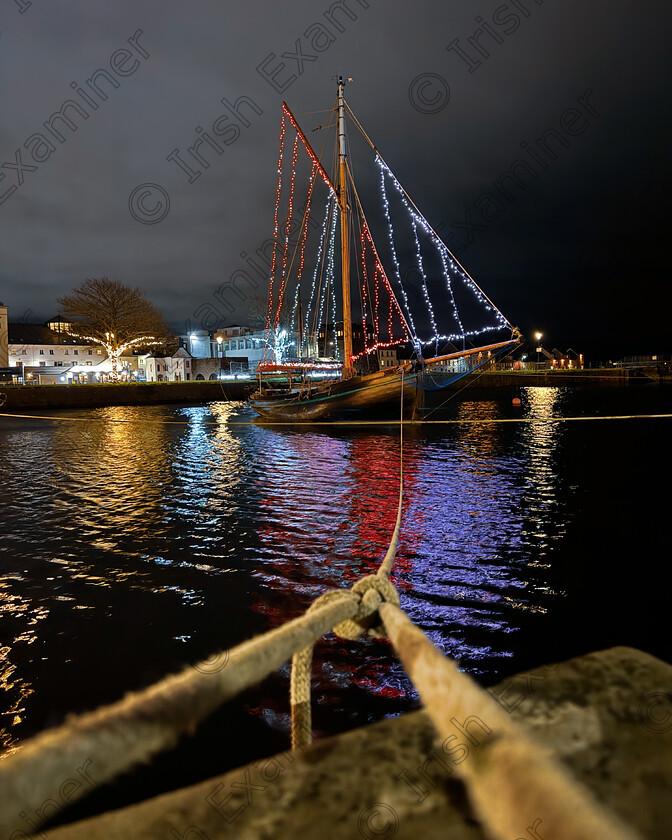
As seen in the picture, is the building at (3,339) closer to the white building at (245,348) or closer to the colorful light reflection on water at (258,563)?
the white building at (245,348)

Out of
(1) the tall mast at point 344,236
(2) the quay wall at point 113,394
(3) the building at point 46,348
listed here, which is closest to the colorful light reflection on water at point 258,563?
(1) the tall mast at point 344,236

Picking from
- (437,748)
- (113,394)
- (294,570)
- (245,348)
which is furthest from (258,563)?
(245,348)

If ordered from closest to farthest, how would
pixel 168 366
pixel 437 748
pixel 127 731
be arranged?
pixel 127 731 < pixel 437 748 < pixel 168 366

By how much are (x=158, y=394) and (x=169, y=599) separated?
5349 centimetres

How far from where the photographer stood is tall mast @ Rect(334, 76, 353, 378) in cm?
2770

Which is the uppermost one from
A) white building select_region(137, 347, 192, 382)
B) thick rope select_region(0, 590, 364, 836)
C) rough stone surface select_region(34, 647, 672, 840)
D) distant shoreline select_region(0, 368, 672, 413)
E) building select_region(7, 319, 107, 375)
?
building select_region(7, 319, 107, 375)

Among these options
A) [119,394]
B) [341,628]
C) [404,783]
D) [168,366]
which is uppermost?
[168,366]

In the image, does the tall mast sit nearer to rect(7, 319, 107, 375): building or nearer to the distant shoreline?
the distant shoreline

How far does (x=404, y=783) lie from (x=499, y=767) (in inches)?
18.1

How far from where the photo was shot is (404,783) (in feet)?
5.08

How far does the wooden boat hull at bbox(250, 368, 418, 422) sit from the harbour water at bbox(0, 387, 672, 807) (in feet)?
31.3

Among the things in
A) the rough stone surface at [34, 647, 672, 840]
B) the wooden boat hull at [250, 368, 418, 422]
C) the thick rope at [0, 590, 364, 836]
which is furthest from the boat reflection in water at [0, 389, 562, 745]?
the wooden boat hull at [250, 368, 418, 422]

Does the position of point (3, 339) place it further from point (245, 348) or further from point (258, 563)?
point (258, 563)

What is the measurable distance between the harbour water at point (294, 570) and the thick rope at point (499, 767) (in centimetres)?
271
